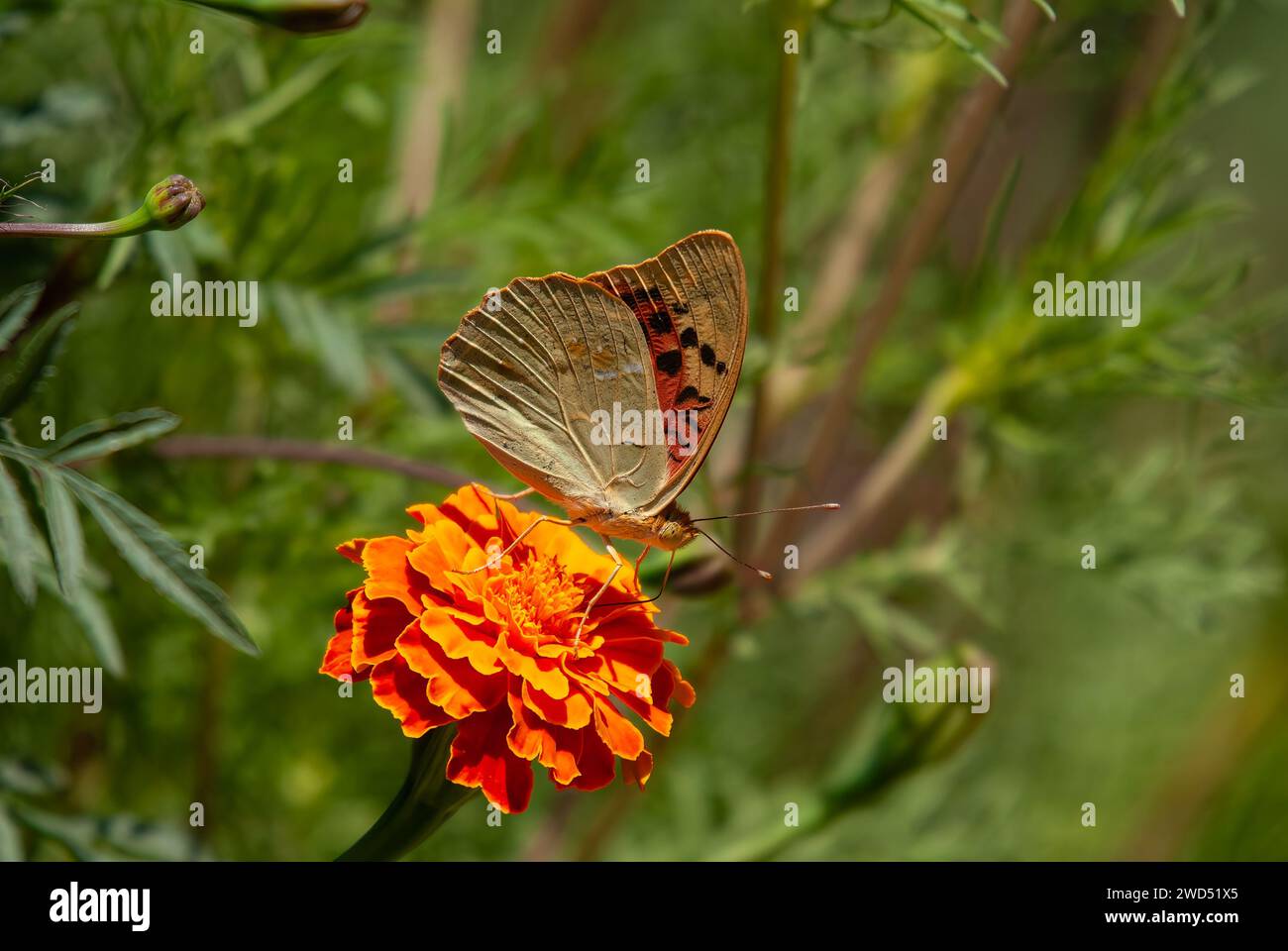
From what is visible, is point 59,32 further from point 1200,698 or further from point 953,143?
point 1200,698

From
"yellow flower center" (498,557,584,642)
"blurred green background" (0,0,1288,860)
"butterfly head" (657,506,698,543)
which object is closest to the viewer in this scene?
"yellow flower center" (498,557,584,642)

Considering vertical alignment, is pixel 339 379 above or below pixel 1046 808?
above

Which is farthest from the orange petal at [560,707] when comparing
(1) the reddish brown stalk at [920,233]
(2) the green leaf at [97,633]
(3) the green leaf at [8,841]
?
(1) the reddish brown stalk at [920,233]

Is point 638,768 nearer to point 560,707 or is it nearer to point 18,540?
point 560,707

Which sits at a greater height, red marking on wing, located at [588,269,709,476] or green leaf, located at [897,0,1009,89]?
green leaf, located at [897,0,1009,89]

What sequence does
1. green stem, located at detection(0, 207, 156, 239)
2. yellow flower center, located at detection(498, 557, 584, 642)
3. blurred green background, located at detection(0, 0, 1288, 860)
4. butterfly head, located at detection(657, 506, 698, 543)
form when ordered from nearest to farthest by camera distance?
green stem, located at detection(0, 207, 156, 239) → yellow flower center, located at detection(498, 557, 584, 642) → butterfly head, located at detection(657, 506, 698, 543) → blurred green background, located at detection(0, 0, 1288, 860)

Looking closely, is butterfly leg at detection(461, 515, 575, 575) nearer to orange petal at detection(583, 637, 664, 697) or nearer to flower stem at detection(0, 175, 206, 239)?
orange petal at detection(583, 637, 664, 697)

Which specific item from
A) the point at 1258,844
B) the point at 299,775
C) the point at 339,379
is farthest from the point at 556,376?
the point at 1258,844

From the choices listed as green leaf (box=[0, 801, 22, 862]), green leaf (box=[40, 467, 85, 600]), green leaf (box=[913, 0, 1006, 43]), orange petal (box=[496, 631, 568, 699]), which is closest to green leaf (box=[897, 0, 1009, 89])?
green leaf (box=[913, 0, 1006, 43])
